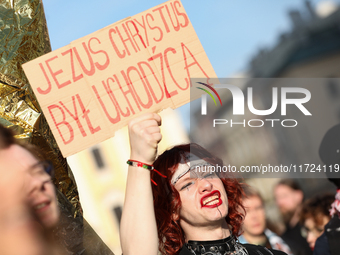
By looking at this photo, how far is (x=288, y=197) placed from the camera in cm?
329

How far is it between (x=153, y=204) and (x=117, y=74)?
0.59 meters

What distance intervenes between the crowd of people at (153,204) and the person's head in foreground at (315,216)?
441mm

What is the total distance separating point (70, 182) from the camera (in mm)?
1612

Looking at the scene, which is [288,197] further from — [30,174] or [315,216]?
[30,174]

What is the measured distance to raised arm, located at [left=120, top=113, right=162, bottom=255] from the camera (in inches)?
50.9

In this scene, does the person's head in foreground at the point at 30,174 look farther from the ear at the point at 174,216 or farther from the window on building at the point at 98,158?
the window on building at the point at 98,158

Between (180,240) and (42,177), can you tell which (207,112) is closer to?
(180,240)

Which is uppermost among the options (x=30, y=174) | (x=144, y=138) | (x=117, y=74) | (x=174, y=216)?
(x=117, y=74)

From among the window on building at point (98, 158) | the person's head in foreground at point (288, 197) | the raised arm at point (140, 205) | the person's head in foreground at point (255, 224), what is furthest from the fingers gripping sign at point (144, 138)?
the window on building at point (98, 158)

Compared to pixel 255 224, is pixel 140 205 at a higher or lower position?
higher

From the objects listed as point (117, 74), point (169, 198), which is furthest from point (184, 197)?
point (117, 74)

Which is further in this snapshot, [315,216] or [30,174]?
[315,216]

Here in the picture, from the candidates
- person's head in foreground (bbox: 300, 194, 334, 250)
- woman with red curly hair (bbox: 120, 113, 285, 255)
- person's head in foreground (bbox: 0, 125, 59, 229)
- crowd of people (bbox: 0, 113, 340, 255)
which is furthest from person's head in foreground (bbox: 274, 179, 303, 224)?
person's head in foreground (bbox: 0, 125, 59, 229)

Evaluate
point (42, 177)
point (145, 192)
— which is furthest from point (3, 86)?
point (145, 192)
